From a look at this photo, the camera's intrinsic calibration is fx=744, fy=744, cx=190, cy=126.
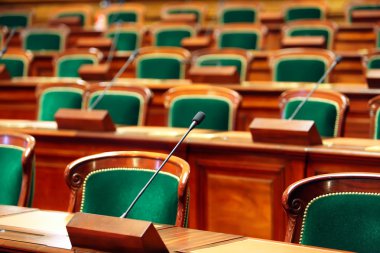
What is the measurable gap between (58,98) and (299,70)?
1070mm

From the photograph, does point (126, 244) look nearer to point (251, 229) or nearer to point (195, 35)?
point (251, 229)

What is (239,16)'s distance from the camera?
5109 millimetres

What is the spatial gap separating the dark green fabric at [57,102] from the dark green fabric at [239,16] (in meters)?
2.45

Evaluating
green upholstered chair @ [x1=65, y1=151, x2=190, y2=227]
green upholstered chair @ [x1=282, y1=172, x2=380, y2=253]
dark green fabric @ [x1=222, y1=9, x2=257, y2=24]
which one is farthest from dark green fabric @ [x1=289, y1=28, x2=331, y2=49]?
green upholstered chair @ [x1=282, y1=172, x2=380, y2=253]

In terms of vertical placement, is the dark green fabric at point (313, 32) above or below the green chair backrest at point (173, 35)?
above

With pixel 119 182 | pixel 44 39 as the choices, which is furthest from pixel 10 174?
pixel 44 39

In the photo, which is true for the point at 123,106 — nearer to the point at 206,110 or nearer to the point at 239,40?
the point at 206,110

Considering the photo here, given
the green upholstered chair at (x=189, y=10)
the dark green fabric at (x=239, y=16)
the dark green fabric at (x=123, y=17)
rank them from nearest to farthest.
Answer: the dark green fabric at (x=239, y=16) → the green upholstered chair at (x=189, y=10) → the dark green fabric at (x=123, y=17)

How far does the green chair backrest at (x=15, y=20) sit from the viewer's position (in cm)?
574

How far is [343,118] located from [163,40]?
2.40m

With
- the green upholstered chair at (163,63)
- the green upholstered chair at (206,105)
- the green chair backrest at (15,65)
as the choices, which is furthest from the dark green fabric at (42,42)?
the green upholstered chair at (206,105)

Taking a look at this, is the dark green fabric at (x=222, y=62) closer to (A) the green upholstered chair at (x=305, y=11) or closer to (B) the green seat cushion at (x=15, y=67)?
(B) the green seat cushion at (x=15, y=67)

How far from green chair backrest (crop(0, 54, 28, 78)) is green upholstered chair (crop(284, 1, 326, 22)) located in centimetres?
196

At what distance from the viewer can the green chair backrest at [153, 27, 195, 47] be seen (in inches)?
178
